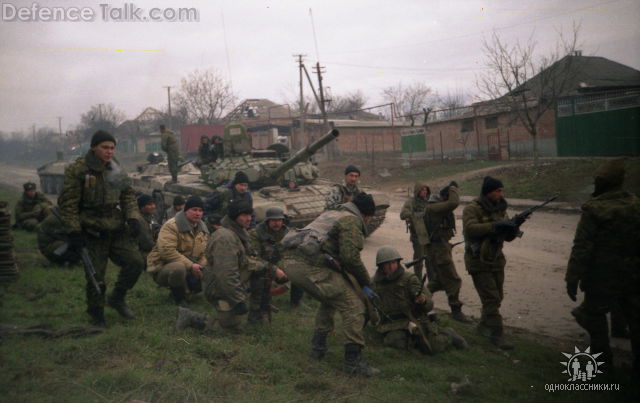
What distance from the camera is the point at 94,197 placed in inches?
211

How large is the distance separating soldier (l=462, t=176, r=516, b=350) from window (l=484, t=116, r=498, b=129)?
24.6m

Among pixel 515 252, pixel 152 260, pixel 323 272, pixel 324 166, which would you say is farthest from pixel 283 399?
pixel 324 166

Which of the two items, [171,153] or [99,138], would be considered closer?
[99,138]

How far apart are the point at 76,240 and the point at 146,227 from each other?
2.79 m

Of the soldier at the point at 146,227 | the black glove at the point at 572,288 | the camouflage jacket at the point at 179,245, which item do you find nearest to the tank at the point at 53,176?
the soldier at the point at 146,227

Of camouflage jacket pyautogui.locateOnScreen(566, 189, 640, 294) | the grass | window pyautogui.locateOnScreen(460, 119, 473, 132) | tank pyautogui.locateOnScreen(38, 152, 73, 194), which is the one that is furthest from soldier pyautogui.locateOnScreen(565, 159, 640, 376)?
window pyautogui.locateOnScreen(460, 119, 473, 132)

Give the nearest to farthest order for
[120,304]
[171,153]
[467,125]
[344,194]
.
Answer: [120,304], [344,194], [171,153], [467,125]

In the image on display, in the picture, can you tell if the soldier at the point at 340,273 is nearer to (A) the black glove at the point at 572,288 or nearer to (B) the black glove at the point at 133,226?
(B) the black glove at the point at 133,226

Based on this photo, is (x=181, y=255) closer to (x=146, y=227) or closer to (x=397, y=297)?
(x=146, y=227)

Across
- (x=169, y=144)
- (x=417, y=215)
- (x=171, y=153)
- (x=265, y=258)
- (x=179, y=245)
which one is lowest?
(x=265, y=258)

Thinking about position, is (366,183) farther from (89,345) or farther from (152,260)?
(89,345)

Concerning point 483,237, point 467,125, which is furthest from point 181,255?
point 467,125

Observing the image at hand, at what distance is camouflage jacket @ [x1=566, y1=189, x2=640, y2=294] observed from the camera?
471 cm

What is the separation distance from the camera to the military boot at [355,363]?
4691 millimetres
